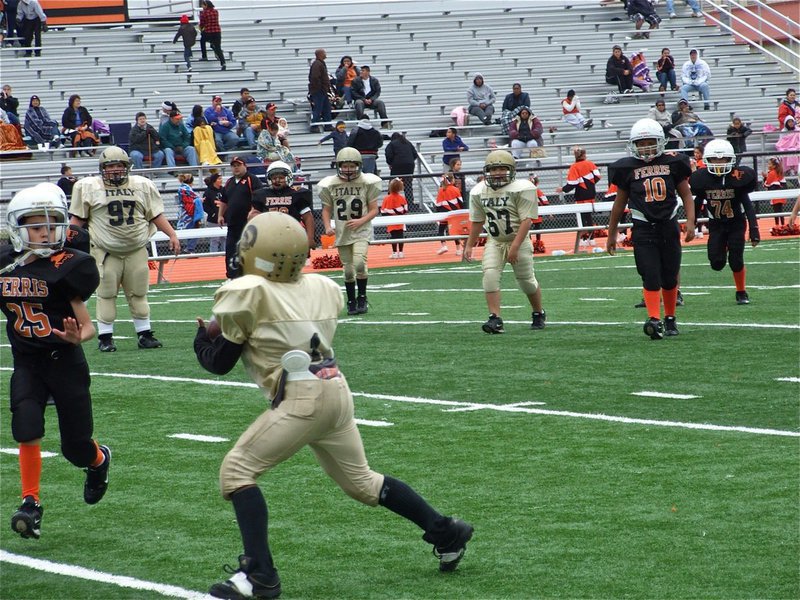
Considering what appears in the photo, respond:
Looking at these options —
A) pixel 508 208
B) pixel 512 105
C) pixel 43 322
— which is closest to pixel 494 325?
pixel 508 208

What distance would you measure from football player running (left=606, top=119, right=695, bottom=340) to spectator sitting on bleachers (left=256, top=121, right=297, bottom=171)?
1272 centimetres

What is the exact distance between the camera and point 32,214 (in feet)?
19.1

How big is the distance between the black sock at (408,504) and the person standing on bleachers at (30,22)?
1028 inches

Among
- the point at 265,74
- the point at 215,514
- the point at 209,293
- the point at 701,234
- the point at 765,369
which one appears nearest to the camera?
the point at 215,514

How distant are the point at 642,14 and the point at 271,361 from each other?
31817mm

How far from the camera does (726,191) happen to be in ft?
42.6

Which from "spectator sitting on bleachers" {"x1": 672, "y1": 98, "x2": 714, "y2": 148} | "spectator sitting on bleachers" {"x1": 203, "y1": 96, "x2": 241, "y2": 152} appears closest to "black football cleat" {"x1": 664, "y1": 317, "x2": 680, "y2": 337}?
"spectator sitting on bleachers" {"x1": 203, "y1": 96, "x2": 241, "y2": 152}

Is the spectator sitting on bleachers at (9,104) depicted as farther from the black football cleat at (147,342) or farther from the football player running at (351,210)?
the black football cleat at (147,342)

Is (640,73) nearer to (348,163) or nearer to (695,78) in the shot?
(695,78)

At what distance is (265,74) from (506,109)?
19.8 feet

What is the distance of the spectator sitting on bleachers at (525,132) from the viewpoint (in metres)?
27.3

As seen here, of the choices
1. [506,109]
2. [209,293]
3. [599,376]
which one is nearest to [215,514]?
[599,376]

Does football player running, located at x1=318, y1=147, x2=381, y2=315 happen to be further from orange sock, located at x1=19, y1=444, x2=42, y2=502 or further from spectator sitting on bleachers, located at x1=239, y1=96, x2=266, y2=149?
spectator sitting on bleachers, located at x1=239, y1=96, x2=266, y2=149

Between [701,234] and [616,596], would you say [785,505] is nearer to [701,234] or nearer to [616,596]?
[616,596]
